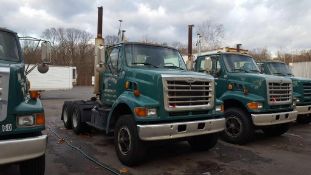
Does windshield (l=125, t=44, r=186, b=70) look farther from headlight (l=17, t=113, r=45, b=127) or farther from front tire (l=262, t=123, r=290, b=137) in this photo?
front tire (l=262, t=123, r=290, b=137)

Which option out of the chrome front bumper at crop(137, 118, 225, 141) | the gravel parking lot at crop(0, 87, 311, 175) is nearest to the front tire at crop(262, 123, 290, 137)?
the gravel parking lot at crop(0, 87, 311, 175)

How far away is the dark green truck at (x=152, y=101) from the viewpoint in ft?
20.7

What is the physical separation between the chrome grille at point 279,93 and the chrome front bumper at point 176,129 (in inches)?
92.7

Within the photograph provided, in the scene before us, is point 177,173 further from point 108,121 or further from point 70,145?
point 70,145

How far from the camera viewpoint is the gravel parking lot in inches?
250

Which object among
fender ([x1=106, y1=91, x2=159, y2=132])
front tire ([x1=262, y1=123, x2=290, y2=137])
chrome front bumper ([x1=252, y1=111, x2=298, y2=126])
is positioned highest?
fender ([x1=106, y1=91, x2=159, y2=132])

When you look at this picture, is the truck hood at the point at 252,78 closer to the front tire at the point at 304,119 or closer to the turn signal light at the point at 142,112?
the turn signal light at the point at 142,112

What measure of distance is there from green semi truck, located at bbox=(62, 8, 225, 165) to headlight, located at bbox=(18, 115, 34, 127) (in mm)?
2001

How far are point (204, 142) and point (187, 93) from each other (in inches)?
68.7

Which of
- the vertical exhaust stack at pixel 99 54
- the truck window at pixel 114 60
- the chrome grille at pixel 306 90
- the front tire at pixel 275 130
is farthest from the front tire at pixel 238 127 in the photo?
the chrome grille at pixel 306 90

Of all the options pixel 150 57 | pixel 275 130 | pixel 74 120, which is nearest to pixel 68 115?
pixel 74 120

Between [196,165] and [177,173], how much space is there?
692 mm

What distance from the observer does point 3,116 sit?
4645 millimetres

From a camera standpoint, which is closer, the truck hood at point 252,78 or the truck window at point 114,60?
the truck window at point 114,60
